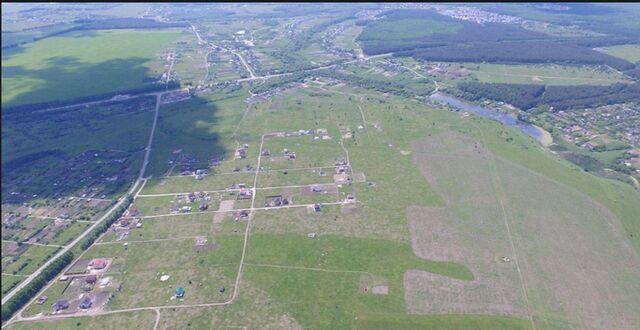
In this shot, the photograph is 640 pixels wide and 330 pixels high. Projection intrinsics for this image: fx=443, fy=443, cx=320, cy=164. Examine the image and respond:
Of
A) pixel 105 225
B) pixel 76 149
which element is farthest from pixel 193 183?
pixel 76 149

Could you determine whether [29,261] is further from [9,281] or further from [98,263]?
[98,263]

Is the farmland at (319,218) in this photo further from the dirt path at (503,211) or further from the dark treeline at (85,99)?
the dark treeline at (85,99)

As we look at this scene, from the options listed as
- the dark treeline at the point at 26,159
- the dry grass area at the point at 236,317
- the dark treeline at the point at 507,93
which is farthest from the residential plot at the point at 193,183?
the dark treeline at the point at 507,93

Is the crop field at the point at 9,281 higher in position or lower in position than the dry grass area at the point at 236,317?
higher

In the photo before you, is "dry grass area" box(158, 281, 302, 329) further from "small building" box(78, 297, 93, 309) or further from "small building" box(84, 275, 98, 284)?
"small building" box(84, 275, 98, 284)

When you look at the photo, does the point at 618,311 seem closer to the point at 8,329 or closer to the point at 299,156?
the point at 299,156

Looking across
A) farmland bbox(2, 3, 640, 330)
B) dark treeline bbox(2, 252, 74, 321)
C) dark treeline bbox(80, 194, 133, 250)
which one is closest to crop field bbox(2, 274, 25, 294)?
farmland bbox(2, 3, 640, 330)
